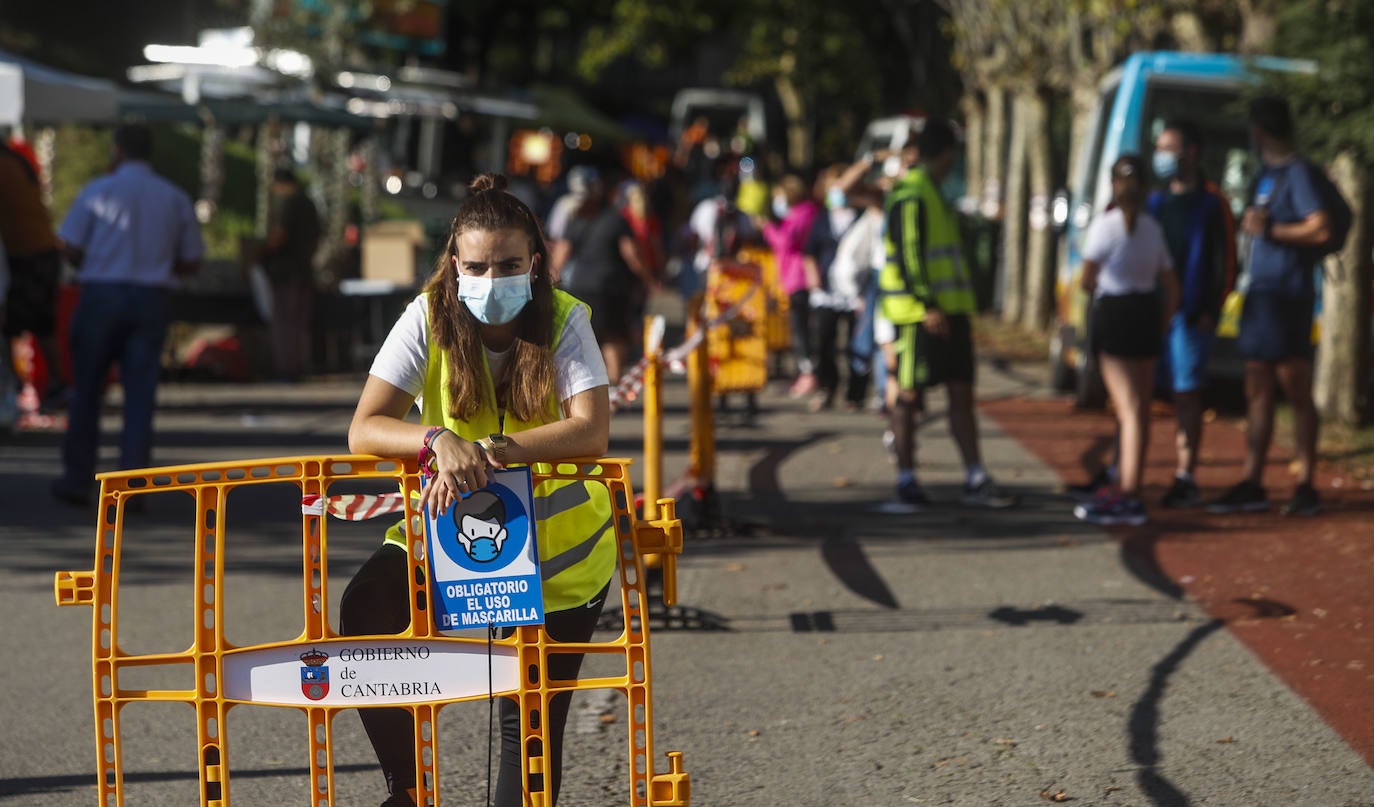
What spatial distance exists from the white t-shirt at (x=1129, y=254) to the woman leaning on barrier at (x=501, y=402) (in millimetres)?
5539

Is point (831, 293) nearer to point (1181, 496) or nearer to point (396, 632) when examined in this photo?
point (1181, 496)

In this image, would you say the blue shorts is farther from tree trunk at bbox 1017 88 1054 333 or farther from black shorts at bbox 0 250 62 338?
tree trunk at bbox 1017 88 1054 333

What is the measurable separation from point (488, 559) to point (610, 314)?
9.56 meters

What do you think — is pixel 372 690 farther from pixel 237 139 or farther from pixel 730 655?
pixel 237 139

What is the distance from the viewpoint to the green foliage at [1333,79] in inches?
393

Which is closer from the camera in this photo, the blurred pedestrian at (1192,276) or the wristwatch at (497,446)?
the wristwatch at (497,446)

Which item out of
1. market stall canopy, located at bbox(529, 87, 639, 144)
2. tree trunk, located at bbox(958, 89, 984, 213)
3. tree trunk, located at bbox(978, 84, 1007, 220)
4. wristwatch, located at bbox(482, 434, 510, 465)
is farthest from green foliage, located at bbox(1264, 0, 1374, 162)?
market stall canopy, located at bbox(529, 87, 639, 144)

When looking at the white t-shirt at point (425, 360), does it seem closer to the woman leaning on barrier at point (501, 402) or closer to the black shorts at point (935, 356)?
the woman leaning on barrier at point (501, 402)

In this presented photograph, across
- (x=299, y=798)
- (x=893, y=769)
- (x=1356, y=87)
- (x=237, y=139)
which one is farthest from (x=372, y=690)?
(x=237, y=139)

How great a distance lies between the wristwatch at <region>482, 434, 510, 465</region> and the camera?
3637 mm

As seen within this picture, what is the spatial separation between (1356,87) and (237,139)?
30810mm

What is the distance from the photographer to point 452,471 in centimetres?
355

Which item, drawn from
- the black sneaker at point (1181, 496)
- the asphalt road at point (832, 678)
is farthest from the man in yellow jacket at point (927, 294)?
the black sneaker at point (1181, 496)

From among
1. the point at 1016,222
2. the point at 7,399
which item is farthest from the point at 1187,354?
the point at 1016,222
